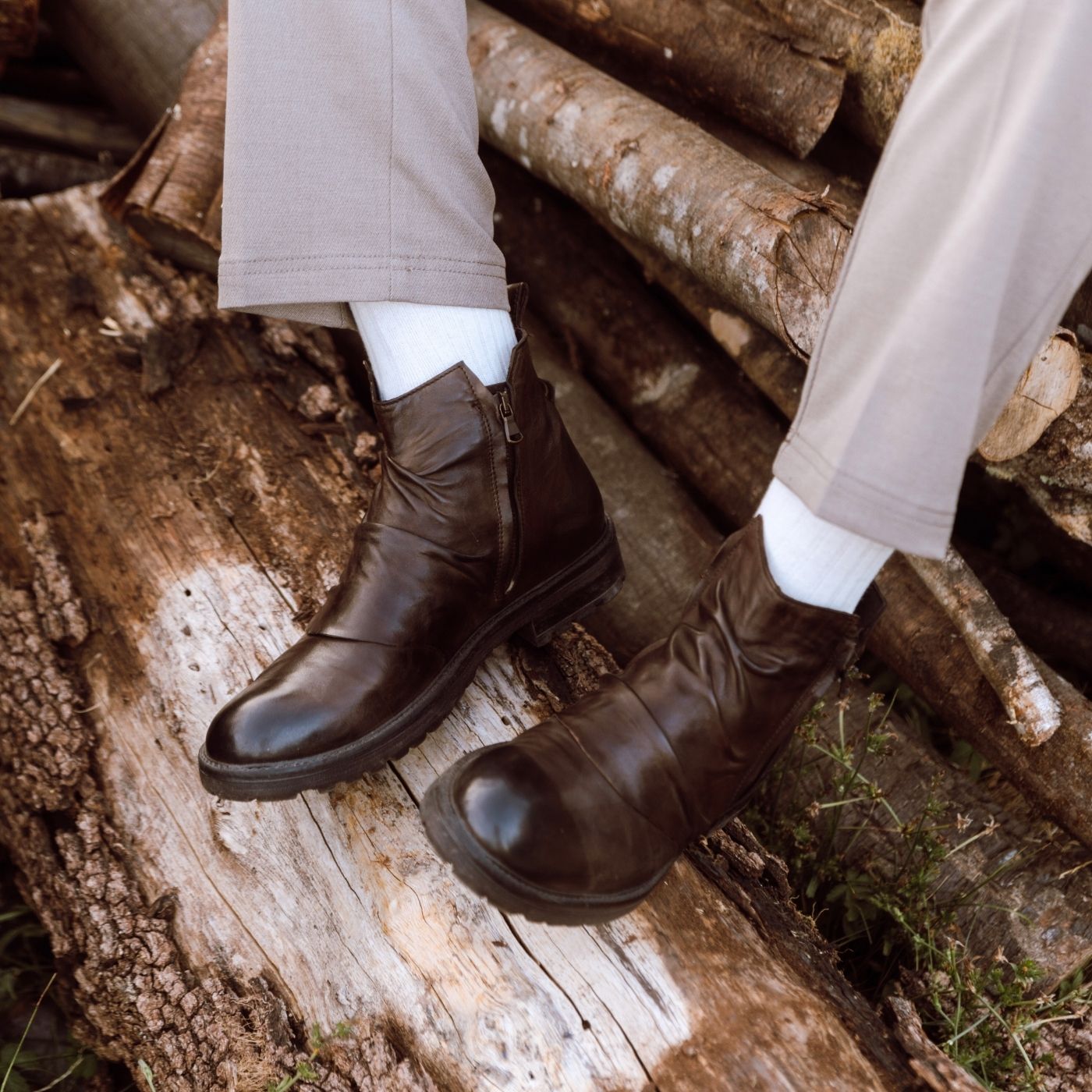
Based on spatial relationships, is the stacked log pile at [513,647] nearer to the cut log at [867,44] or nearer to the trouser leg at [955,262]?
the cut log at [867,44]

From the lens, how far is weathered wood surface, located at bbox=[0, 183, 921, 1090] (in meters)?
1.31

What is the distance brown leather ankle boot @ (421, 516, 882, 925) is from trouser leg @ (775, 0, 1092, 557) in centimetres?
26

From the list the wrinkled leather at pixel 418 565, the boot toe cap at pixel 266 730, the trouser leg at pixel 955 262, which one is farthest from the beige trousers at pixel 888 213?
the boot toe cap at pixel 266 730

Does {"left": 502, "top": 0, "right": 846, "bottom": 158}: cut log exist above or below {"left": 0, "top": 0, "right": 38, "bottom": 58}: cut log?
above

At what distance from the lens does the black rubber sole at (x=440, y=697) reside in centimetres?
139

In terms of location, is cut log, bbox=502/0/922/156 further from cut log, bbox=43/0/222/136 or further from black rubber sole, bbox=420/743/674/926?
black rubber sole, bbox=420/743/674/926

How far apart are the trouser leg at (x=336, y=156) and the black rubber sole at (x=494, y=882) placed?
0.82 m

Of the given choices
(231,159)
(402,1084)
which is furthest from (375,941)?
(231,159)

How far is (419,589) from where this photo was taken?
4.94ft

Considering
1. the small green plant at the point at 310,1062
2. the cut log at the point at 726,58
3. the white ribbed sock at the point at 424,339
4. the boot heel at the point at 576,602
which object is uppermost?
the cut log at the point at 726,58

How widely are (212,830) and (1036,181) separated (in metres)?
1.58

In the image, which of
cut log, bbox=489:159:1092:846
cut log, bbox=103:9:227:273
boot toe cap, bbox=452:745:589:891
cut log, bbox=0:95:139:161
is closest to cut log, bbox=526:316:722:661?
cut log, bbox=489:159:1092:846

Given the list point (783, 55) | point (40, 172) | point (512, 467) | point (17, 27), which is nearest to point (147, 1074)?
point (512, 467)

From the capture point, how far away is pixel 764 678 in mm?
1348
